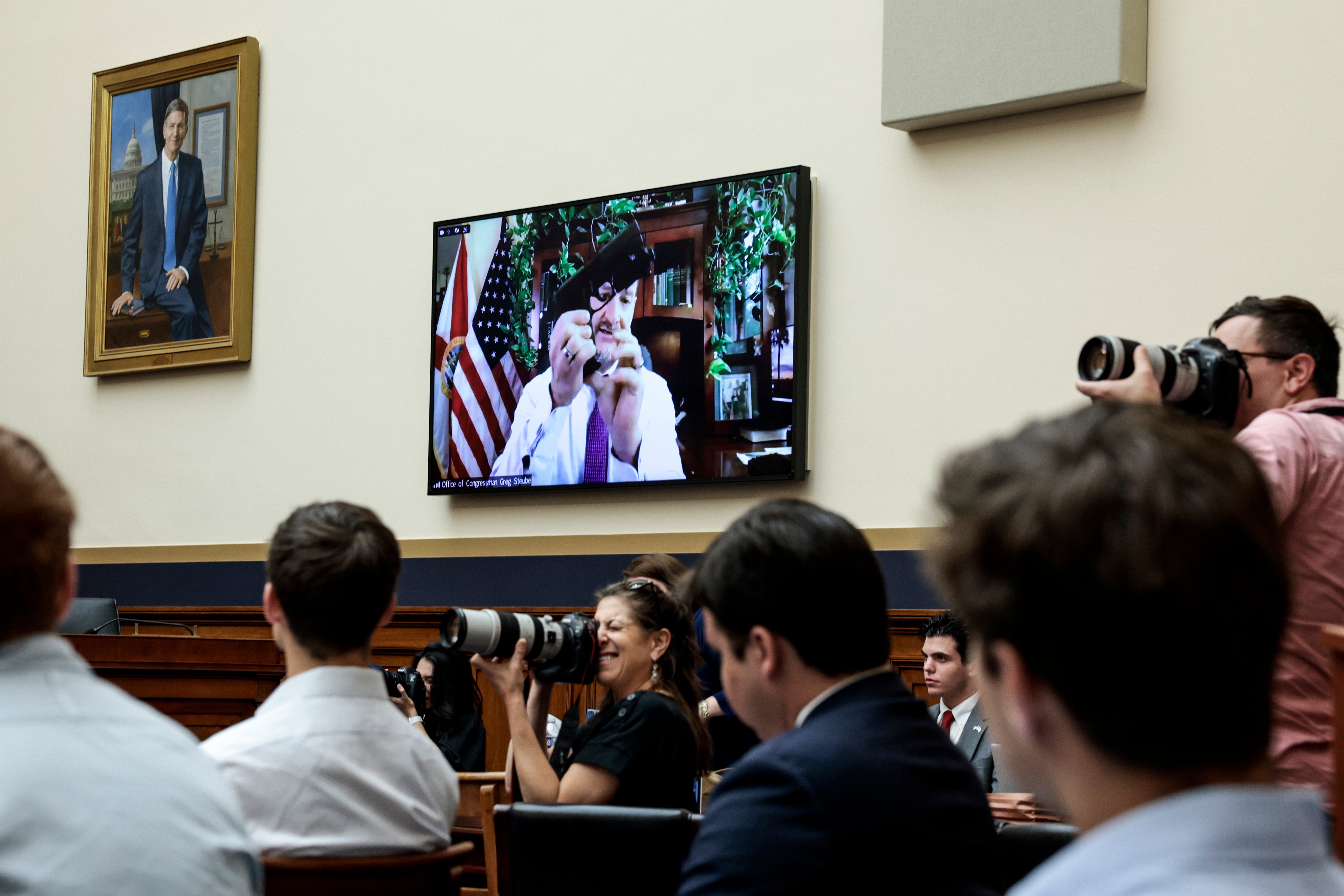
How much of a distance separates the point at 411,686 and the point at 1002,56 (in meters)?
2.82

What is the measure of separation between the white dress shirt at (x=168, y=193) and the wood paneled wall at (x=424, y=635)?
1605mm

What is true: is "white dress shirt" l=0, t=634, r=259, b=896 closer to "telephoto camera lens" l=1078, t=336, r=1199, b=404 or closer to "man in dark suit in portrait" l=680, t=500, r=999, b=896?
"man in dark suit in portrait" l=680, t=500, r=999, b=896

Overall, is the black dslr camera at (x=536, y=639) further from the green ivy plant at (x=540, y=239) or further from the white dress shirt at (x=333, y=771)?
the green ivy plant at (x=540, y=239)

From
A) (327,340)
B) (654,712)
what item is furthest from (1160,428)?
(327,340)

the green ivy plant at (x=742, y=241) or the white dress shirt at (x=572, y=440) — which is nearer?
A: the green ivy plant at (x=742, y=241)

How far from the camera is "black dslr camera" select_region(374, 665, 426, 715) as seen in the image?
4.33 metres

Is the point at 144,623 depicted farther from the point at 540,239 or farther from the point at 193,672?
the point at 540,239

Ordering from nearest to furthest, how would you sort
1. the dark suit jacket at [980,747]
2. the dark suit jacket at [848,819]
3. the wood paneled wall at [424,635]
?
the dark suit jacket at [848,819] < the dark suit jacket at [980,747] < the wood paneled wall at [424,635]

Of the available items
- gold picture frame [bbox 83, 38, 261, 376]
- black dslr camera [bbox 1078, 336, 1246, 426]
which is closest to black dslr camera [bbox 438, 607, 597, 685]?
black dslr camera [bbox 1078, 336, 1246, 426]

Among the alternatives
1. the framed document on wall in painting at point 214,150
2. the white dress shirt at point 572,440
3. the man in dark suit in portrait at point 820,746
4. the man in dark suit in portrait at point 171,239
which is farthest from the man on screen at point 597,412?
the man in dark suit in portrait at point 820,746

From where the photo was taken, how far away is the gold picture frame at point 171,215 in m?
6.35

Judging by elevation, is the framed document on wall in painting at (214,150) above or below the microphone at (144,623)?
above

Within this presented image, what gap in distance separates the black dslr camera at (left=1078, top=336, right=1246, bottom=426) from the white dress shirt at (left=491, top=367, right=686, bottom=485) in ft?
9.38

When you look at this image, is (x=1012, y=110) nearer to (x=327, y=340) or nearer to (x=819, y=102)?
(x=819, y=102)
